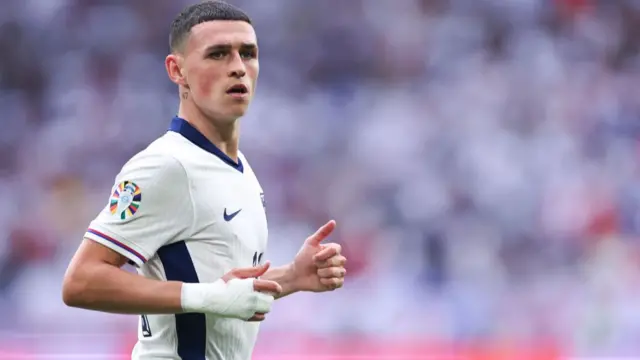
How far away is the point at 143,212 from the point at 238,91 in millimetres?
543

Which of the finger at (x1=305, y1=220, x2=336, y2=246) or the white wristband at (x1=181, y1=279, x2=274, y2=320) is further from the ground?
the finger at (x1=305, y1=220, x2=336, y2=246)

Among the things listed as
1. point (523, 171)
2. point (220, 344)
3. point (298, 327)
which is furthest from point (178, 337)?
point (523, 171)

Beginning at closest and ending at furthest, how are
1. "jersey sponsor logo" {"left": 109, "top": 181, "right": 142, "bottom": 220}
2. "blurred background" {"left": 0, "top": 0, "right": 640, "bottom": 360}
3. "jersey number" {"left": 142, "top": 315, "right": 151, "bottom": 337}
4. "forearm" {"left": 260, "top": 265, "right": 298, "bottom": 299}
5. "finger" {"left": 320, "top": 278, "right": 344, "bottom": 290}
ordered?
"jersey sponsor logo" {"left": 109, "top": 181, "right": 142, "bottom": 220}
"jersey number" {"left": 142, "top": 315, "right": 151, "bottom": 337}
"finger" {"left": 320, "top": 278, "right": 344, "bottom": 290}
"forearm" {"left": 260, "top": 265, "right": 298, "bottom": 299}
"blurred background" {"left": 0, "top": 0, "right": 640, "bottom": 360}

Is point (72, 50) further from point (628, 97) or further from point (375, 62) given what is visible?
point (628, 97)

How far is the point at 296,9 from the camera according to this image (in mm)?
8750

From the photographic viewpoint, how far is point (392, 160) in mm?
8148

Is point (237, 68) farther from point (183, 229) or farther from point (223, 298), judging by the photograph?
point (223, 298)

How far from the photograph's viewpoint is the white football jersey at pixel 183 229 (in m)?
2.86

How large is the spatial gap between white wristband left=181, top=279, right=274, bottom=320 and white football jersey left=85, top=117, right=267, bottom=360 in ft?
0.66

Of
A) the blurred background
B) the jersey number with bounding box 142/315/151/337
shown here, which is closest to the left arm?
the jersey number with bounding box 142/315/151/337

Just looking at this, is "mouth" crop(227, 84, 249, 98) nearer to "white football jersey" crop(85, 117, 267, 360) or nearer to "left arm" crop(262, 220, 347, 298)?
"white football jersey" crop(85, 117, 267, 360)

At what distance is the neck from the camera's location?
3221 mm

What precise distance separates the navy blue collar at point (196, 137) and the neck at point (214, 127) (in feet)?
0.08

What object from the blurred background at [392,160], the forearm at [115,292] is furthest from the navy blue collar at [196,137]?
the blurred background at [392,160]
